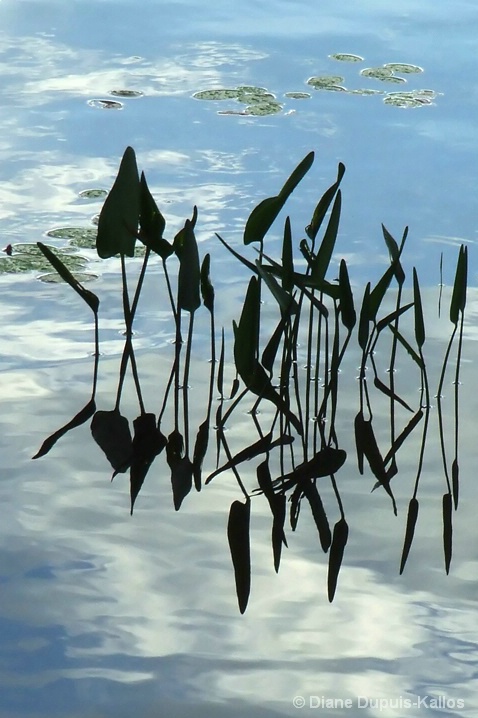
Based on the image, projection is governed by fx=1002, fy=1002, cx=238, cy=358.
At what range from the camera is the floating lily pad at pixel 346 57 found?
4.14 meters

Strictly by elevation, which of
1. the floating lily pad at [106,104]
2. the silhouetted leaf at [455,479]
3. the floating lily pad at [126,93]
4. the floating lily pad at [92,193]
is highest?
the floating lily pad at [126,93]

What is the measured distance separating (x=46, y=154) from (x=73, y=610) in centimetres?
207

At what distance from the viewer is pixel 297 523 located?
58.2 inches

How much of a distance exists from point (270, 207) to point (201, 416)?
387mm

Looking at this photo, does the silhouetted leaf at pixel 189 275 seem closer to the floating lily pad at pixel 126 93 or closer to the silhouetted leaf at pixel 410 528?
the silhouetted leaf at pixel 410 528

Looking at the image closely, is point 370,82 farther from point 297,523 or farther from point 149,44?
point 297,523

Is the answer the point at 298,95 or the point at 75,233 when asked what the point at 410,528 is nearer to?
the point at 75,233

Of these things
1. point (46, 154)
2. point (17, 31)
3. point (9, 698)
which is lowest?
point (9, 698)

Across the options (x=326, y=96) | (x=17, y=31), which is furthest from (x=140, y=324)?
(x=17, y=31)

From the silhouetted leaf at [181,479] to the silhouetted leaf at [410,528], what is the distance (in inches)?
13.4

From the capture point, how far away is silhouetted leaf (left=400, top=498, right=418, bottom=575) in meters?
1.41

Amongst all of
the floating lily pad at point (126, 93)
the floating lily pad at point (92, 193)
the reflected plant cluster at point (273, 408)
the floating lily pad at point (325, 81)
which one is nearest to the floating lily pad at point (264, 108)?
the floating lily pad at point (325, 81)

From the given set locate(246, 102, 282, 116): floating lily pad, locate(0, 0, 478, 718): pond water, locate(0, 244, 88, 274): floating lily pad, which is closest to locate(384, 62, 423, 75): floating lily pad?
locate(0, 0, 478, 718): pond water

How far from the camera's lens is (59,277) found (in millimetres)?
2322
